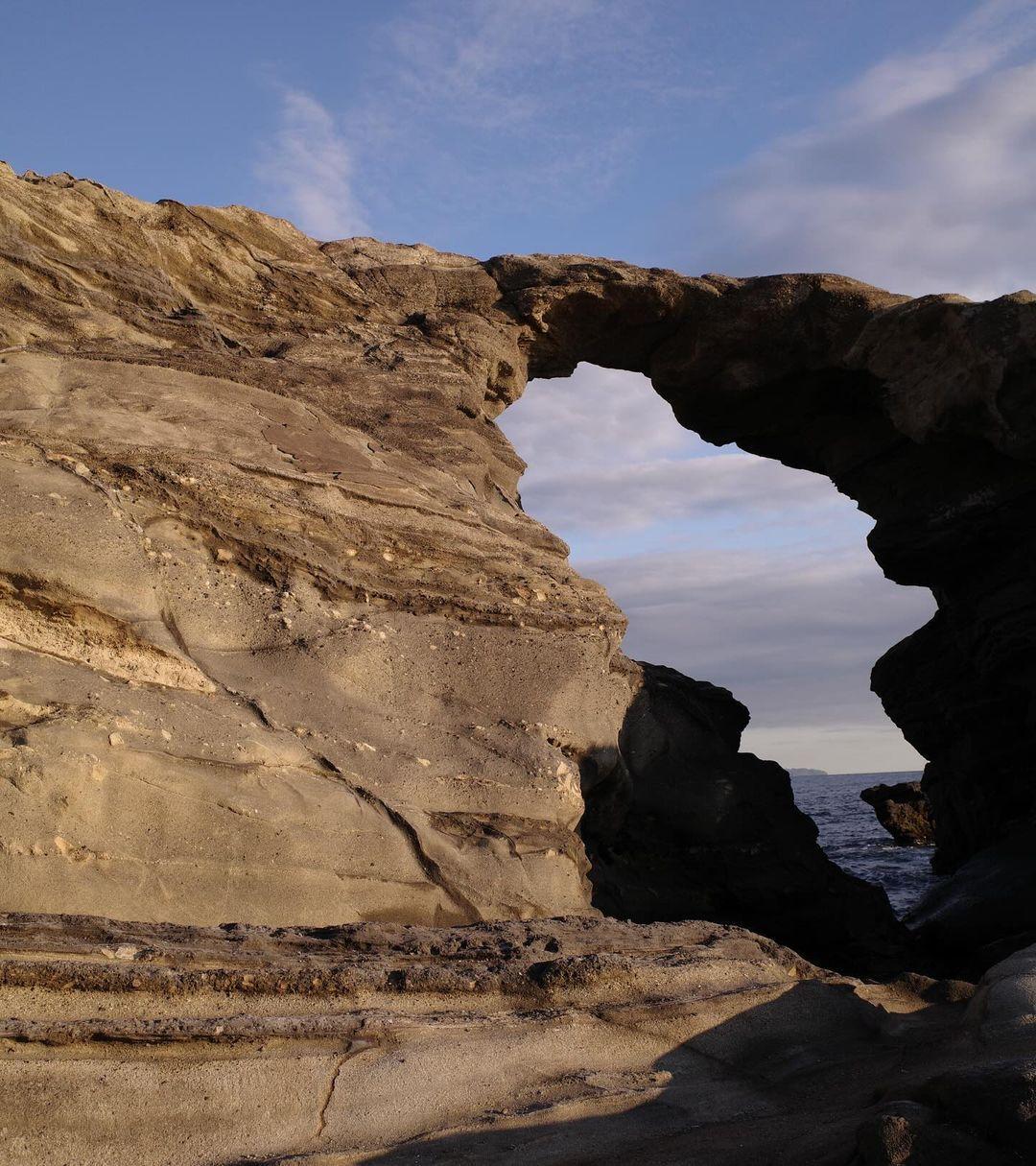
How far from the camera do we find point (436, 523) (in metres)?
9.80

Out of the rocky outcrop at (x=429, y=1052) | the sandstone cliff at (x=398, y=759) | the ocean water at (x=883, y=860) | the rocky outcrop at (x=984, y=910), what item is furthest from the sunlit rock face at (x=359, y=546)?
the ocean water at (x=883, y=860)

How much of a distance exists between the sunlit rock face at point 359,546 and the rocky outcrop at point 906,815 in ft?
53.2

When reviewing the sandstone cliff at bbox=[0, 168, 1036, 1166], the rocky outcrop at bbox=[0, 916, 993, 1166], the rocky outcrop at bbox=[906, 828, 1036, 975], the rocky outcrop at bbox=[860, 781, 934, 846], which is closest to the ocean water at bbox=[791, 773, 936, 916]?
the rocky outcrop at bbox=[860, 781, 934, 846]

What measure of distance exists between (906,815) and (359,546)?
27.5 metres

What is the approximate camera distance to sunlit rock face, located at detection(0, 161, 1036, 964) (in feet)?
22.0

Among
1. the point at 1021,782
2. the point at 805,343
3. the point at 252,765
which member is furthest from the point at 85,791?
the point at 1021,782

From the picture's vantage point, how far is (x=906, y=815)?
32250 mm

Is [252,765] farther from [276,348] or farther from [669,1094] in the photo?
[276,348]

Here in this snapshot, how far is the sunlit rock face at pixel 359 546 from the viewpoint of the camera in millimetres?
Answer: 6691

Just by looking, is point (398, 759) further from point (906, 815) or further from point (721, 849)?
point (906, 815)

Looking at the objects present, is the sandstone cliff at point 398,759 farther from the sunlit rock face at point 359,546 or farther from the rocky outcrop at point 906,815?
the rocky outcrop at point 906,815

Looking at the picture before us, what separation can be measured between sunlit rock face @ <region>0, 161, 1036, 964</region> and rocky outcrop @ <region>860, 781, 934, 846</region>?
1620cm

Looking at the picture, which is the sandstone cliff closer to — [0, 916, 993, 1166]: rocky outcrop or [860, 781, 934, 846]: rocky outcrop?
[0, 916, 993, 1166]: rocky outcrop

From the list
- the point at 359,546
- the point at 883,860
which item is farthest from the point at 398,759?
the point at 883,860
